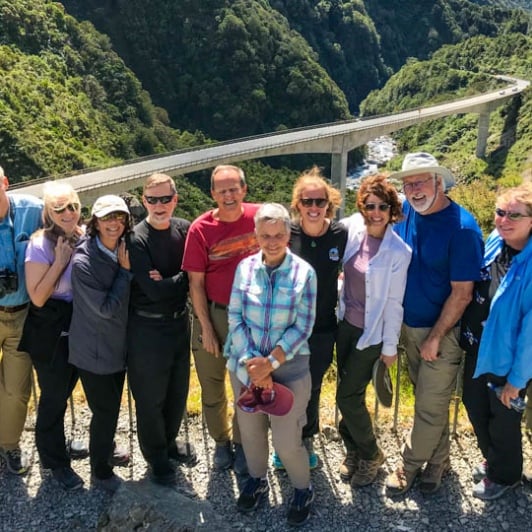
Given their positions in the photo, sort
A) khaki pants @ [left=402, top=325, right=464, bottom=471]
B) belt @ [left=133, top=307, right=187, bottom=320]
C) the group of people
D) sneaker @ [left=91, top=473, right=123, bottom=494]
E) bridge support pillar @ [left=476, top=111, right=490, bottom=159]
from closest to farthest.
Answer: the group of people
belt @ [left=133, top=307, right=187, bottom=320]
khaki pants @ [left=402, top=325, right=464, bottom=471]
sneaker @ [left=91, top=473, right=123, bottom=494]
bridge support pillar @ [left=476, top=111, right=490, bottom=159]

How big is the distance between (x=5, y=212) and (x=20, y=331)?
0.71 meters

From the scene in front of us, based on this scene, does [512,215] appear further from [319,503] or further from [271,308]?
[319,503]

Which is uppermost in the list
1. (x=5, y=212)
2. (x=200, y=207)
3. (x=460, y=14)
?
(x=460, y=14)

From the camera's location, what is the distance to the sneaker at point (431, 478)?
137 inches

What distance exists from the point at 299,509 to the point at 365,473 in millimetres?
523

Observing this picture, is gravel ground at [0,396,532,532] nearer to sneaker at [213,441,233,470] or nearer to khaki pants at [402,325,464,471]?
sneaker at [213,441,233,470]

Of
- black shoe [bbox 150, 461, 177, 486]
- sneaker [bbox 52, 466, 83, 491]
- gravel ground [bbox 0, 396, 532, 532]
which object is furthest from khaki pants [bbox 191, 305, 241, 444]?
sneaker [bbox 52, 466, 83, 491]

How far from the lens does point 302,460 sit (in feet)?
10.4

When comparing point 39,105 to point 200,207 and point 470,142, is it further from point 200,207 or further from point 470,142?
point 470,142

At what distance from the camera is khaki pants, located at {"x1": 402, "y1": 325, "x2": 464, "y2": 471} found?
328 cm

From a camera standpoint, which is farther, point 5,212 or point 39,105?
point 39,105

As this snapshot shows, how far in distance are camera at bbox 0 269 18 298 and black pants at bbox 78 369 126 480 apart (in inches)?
24.7

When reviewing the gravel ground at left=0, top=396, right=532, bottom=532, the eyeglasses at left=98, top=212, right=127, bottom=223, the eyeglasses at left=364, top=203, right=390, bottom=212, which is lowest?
the gravel ground at left=0, top=396, right=532, bottom=532

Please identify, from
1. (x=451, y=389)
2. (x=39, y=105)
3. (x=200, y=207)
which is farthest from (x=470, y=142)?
(x=451, y=389)
